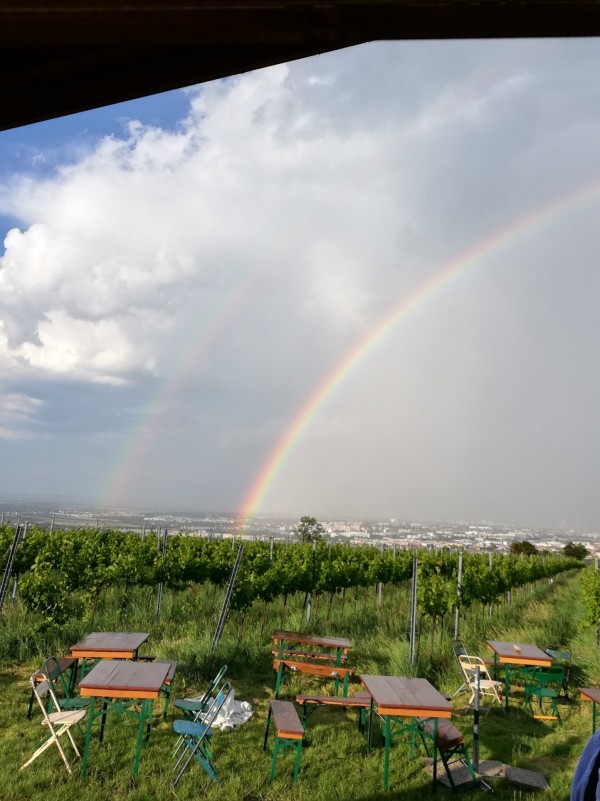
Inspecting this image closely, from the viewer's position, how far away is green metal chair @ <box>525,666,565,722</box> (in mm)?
6938

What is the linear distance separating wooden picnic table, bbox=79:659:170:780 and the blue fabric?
4082 millimetres

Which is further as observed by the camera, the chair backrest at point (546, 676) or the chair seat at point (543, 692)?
the chair backrest at point (546, 676)

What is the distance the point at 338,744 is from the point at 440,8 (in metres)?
6.41

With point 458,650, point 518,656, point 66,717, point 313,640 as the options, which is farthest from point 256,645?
point 66,717

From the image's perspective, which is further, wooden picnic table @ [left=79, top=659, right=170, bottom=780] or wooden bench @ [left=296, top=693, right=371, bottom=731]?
wooden bench @ [left=296, top=693, right=371, bottom=731]

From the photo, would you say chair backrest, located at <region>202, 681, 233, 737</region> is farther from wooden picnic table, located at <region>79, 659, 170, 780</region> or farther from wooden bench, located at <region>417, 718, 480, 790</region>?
wooden bench, located at <region>417, 718, 480, 790</region>

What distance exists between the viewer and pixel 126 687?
4.85 m

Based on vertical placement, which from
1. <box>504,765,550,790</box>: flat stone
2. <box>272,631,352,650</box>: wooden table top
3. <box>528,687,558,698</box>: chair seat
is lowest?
<box>504,765,550,790</box>: flat stone

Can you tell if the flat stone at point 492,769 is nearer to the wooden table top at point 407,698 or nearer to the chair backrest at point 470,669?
the wooden table top at point 407,698

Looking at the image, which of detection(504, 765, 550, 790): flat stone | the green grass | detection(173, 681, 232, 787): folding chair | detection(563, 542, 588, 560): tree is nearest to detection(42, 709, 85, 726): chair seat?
the green grass

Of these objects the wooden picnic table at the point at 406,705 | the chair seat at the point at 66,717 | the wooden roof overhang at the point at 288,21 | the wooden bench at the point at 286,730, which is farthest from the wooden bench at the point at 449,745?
the wooden roof overhang at the point at 288,21

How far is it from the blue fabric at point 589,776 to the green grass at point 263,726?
12.6 ft

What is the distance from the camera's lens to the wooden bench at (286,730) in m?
4.90

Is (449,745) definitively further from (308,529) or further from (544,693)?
(308,529)
